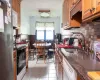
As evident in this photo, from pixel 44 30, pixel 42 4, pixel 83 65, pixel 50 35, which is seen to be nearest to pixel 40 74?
pixel 42 4

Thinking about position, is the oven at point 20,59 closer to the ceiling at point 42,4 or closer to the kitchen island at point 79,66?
the kitchen island at point 79,66

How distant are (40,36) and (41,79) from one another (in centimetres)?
673

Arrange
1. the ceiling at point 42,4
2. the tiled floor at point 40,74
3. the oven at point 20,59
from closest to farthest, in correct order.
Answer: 1. the oven at point 20,59
2. the tiled floor at point 40,74
3. the ceiling at point 42,4

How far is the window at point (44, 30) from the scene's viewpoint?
10844 mm

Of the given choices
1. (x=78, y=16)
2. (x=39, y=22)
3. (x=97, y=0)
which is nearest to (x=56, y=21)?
(x=39, y=22)

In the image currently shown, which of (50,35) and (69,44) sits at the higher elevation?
(50,35)

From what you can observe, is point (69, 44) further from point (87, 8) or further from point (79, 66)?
point (79, 66)

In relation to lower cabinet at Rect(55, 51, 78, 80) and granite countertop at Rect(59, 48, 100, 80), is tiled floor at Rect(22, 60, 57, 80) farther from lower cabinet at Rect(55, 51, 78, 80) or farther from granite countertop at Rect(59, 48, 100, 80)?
granite countertop at Rect(59, 48, 100, 80)

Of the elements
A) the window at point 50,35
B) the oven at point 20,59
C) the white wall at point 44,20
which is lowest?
the oven at point 20,59

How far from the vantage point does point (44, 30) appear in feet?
35.8

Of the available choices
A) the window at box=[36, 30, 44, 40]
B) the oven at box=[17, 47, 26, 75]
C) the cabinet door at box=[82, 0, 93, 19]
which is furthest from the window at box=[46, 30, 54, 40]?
the cabinet door at box=[82, 0, 93, 19]

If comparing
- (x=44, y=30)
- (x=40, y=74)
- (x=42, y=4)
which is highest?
(x=42, y=4)

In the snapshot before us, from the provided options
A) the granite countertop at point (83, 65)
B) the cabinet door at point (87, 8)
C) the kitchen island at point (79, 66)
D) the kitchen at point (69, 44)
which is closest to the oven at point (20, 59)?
the kitchen at point (69, 44)

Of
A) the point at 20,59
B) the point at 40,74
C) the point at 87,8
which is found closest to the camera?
the point at 87,8
